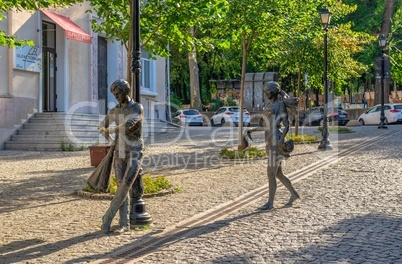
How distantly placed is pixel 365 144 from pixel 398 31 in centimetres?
2847

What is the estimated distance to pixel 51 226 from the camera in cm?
752

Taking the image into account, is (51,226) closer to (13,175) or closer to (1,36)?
(1,36)

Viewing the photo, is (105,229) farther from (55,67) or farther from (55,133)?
(55,67)

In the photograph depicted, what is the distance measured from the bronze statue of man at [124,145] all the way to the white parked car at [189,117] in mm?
31718

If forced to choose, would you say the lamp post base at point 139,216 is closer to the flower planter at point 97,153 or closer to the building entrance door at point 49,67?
the flower planter at point 97,153

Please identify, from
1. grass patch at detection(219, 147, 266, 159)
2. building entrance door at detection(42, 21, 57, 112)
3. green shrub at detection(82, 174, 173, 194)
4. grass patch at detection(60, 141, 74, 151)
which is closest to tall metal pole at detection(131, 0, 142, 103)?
green shrub at detection(82, 174, 173, 194)

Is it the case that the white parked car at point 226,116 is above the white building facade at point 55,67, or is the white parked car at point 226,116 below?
below

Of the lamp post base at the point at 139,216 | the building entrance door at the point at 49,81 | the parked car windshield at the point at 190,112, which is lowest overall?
the lamp post base at the point at 139,216

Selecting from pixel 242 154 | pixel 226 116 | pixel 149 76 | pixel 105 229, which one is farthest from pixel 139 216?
pixel 226 116

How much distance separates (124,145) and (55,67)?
Answer: 51.6ft

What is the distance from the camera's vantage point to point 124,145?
703 cm

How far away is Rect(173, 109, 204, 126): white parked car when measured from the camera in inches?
1545

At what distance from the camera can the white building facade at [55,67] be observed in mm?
19125

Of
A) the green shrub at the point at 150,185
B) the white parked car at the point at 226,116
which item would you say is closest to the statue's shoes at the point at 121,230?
the green shrub at the point at 150,185
